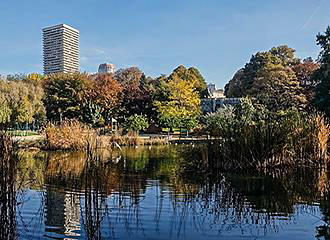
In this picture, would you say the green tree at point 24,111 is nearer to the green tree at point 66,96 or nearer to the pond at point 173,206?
the green tree at point 66,96

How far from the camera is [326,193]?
4.73 metres

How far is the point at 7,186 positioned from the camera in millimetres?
3484

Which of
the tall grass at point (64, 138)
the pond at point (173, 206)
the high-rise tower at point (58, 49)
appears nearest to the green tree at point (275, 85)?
the tall grass at point (64, 138)

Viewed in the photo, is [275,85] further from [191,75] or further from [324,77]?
[191,75]

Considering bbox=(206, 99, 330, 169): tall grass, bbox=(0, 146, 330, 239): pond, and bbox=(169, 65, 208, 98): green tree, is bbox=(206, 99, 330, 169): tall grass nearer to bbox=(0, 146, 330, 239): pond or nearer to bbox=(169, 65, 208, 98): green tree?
bbox=(0, 146, 330, 239): pond

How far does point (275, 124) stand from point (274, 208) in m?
3.17

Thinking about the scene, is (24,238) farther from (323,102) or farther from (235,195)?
(323,102)

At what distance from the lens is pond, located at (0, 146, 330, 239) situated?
327 cm

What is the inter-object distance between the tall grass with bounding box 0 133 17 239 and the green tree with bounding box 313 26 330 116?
11345mm

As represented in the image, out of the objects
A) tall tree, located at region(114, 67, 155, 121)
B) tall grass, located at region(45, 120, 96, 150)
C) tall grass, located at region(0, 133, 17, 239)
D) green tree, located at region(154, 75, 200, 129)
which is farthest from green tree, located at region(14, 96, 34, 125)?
tall grass, located at region(0, 133, 17, 239)

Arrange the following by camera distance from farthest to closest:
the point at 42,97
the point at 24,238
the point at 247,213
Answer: the point at 42,97, the point at 247,213, the point at 24,238

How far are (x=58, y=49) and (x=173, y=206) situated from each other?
61.2 metres

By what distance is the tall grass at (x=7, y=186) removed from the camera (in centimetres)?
318

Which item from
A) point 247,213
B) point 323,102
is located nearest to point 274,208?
point 247,213
